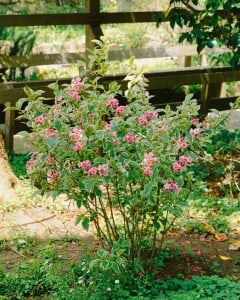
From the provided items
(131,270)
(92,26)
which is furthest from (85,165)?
(92,26)

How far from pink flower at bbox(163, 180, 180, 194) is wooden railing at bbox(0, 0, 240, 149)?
3500 millimetres

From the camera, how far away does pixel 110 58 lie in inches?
393

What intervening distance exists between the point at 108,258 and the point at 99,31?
3909 millimetres

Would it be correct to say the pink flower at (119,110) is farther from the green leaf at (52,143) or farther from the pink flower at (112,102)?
the green leaf at (52,143)

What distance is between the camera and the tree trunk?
567cm

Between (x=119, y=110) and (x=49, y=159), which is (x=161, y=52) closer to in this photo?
(x=119, y=110)

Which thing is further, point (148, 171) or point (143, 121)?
point (143, 121)

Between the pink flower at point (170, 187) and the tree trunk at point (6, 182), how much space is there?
2.49 metres

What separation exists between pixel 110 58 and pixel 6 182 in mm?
4631

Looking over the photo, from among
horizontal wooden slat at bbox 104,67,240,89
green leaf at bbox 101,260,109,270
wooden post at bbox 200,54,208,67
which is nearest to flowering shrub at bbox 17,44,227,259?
green leaf at bbox 101,260,109,270

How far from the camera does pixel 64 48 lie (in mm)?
12828

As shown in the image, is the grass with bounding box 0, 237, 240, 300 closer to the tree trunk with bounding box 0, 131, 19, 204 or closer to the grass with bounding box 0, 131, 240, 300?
the grass with bounding box 0, 131, 240, 300

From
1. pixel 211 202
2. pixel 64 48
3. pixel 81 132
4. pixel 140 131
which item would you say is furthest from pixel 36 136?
pixel 64 48

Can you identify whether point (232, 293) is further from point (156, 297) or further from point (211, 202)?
point (211, 202)
